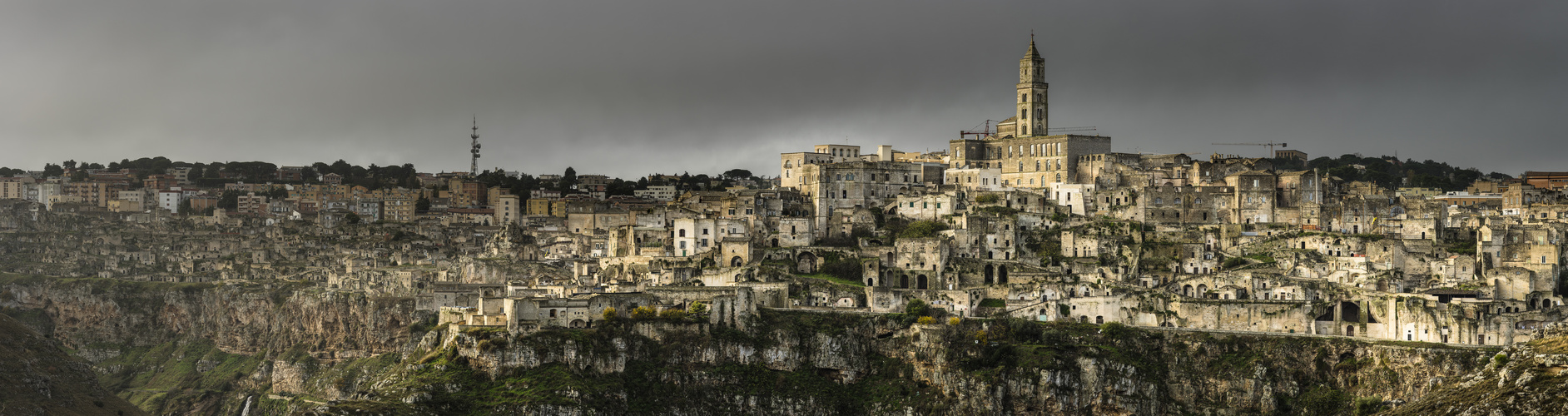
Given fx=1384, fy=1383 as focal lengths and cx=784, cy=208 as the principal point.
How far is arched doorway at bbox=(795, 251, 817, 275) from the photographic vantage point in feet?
216

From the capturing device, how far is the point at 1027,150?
7612 centimetres

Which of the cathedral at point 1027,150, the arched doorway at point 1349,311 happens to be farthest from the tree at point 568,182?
the arched doorway at point 1349,311

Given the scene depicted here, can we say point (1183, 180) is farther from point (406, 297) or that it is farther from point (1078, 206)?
point (406, 297)

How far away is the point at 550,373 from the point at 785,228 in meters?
18.2

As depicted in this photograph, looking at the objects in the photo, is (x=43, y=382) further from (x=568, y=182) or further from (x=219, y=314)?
(x=568, y=182)

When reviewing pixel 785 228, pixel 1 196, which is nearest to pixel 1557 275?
pixel 785 228

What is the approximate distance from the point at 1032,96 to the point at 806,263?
20.1 metres

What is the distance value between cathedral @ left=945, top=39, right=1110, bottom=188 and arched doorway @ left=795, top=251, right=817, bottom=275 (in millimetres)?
12287

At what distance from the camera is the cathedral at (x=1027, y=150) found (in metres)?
74.6

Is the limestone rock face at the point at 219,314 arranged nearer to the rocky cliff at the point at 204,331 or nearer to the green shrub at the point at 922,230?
the rocky cliff at the point at 204,331

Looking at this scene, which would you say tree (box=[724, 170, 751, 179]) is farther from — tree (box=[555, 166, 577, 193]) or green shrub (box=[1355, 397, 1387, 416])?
green shrub (box=[1355, 397, 1387, 416])

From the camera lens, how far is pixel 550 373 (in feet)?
178

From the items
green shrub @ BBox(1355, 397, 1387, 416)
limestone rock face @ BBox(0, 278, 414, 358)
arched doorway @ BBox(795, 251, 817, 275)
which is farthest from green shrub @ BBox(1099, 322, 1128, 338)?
limestone rock face @ BBox(0, 278, 414, 358)

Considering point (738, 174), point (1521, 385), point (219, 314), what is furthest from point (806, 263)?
point (738, 174)
